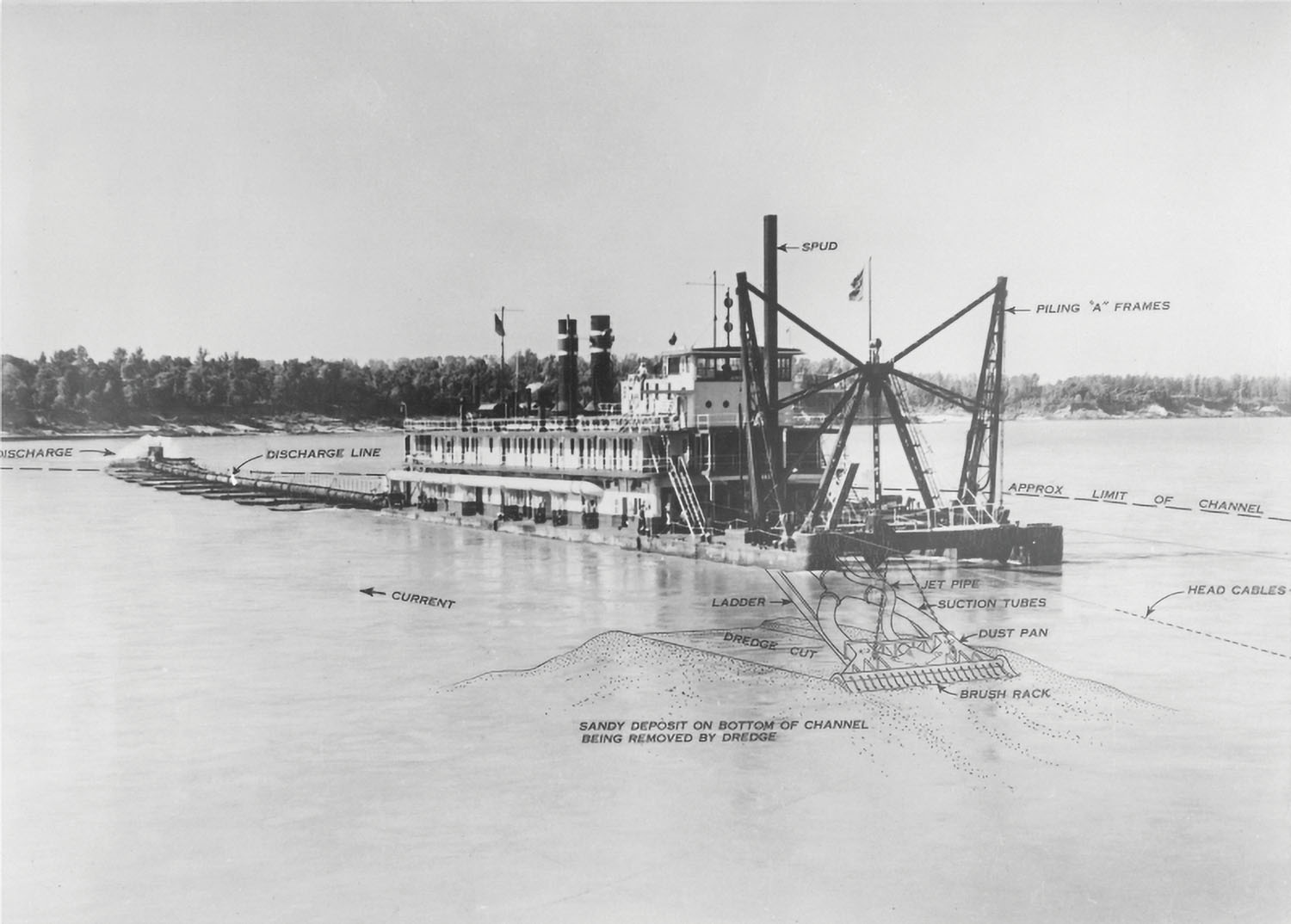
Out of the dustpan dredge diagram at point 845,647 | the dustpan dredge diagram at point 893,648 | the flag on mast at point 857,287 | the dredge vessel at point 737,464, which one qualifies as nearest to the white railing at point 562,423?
the dredge vessel at point 737,464

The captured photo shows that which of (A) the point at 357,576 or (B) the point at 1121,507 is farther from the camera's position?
(B) the point at 1121,507

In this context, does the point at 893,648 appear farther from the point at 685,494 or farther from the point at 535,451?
the point at 535,451

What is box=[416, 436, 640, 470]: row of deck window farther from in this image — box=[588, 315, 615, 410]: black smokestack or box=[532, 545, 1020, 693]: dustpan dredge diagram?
box=[532, 545, 1020, 693]: dustpan dredge diagram

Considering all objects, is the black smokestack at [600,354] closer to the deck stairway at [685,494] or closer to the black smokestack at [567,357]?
the black smokestack at [567,357]

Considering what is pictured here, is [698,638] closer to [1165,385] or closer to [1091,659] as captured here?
[1091,659]

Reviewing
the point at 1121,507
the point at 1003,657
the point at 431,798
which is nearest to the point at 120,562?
the point at 431,798
